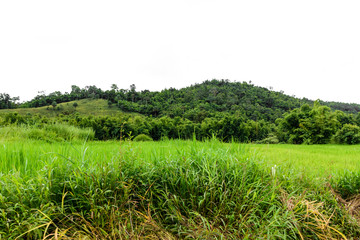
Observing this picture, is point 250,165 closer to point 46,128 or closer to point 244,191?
point 244,191

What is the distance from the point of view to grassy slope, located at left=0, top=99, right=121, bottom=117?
62.6 meters

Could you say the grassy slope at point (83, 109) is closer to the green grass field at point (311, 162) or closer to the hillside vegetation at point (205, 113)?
the hillside vegetation at point (205, 113)

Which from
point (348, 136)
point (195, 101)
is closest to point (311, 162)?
Result: point (348, 136)

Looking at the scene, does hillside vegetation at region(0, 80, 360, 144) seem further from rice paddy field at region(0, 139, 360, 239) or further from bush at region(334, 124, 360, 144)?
rice paddy field at region(0, 139, 360, 239)

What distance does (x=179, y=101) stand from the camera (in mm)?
91938

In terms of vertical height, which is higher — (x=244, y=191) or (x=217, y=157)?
(x=217, y=157)

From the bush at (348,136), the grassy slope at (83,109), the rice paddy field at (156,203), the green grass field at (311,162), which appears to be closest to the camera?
the rice paddy field at (156,203)

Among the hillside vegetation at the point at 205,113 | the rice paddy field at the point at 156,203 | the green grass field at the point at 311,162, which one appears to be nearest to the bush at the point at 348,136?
the hillside vegetation at the point at 205,113

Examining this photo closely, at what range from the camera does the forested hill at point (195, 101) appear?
2776 inches

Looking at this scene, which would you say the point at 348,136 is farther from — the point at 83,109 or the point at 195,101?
the point at 83,109

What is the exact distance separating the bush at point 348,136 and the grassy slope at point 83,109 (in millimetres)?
58698

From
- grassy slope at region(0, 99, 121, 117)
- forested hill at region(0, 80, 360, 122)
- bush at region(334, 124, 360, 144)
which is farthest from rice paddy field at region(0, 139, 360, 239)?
grassy slope at region(0, 99, 121, 117)

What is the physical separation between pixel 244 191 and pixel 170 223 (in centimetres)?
81

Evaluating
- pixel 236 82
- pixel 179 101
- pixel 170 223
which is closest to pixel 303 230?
pixel 170 223
